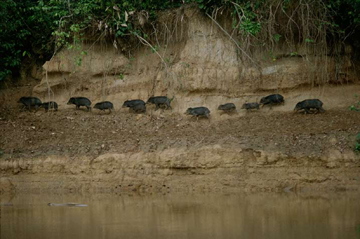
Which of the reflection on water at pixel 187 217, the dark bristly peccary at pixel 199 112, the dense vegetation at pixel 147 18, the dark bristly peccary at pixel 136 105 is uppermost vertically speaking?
the dense vegetation at pixel 147 18

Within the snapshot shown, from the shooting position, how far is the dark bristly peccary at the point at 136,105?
13.8 m

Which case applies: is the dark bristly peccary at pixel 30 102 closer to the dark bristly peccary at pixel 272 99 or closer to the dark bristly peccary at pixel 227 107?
the dark bristly peccary at pixel 227 107

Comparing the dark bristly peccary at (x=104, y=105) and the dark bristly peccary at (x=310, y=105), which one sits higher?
the dark bristly peccary at (x=104, y=105)

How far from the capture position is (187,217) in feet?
26.2

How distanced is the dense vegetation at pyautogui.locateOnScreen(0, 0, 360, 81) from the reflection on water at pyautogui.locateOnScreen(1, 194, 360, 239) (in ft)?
16.7

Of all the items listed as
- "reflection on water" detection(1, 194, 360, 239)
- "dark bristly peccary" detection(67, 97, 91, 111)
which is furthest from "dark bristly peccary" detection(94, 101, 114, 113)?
"reflection on water" detection(1, 194, 360, 239)

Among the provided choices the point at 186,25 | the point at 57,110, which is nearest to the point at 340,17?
the point at 186,25

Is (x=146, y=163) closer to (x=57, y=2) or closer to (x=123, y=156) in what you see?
(x=123, y=156)

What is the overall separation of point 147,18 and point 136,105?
98.6 inches

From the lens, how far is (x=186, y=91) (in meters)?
14.0

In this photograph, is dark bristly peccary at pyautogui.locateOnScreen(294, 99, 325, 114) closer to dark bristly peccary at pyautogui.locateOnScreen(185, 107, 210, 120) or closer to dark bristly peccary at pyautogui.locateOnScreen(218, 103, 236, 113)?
dark bristly peccary at pyautogui.locateOnScreen(218, 103, 236, 113)

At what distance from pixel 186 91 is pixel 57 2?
437 cm

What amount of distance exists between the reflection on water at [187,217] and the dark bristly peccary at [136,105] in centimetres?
407

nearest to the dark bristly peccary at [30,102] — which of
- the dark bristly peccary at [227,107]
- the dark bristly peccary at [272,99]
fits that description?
the dark bristly peccary at [227,107]
